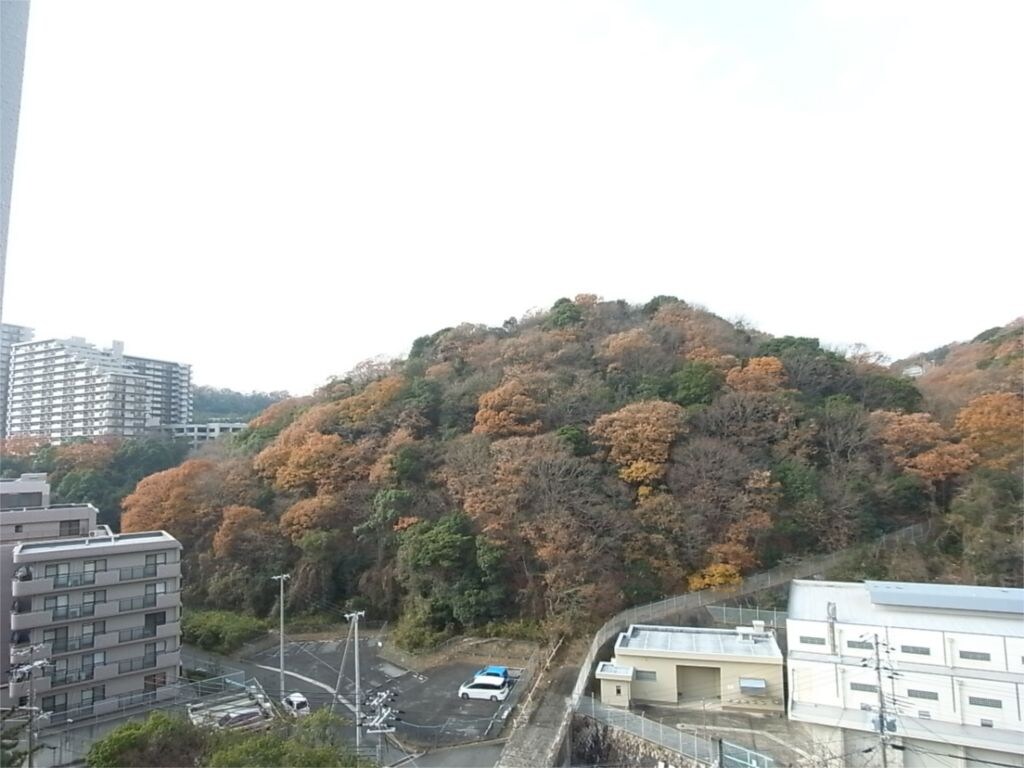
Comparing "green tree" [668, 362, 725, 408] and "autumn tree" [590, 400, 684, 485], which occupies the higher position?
"green tree" [668, 362, 725, 408]

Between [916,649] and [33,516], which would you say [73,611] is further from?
[916,649]

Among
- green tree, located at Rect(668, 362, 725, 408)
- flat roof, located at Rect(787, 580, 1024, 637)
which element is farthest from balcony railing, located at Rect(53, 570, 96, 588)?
green tree, located at Rect(668, 362, 725, 408)

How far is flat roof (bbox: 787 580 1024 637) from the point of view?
9164 mm

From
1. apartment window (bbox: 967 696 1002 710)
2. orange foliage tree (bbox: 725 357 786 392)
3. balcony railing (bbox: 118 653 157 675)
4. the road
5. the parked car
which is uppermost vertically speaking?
orange foliage tree (bbox: 725 357 786 392)

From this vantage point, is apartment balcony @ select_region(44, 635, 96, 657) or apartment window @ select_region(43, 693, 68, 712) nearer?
apartment window @ select_region(43, 693, 68, 712)

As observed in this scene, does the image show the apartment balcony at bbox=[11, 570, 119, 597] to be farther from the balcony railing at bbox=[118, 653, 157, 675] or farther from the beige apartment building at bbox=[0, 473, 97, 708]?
the balcony railing at bbox=[118, 653, 157, 675]

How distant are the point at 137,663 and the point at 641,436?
11126mm

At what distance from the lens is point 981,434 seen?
1291cm

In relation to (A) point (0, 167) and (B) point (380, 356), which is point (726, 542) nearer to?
(A) point (0, 167)

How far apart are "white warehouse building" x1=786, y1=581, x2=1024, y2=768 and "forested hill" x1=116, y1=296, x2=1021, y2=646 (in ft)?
8.01

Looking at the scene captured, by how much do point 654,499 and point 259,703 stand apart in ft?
27.8

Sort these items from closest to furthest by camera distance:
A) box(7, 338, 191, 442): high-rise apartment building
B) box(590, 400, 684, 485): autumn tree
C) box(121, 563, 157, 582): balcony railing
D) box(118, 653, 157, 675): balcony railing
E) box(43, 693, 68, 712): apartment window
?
box(43, 693, 68, 712): apartment window → box(118, 653, 157, 675): balcony railing → box(121, 563, 157, 582): balcony railing → box(590, 400, 684, 485): autumn tree → box(7, 338, 191, 442): high-rise apartment building

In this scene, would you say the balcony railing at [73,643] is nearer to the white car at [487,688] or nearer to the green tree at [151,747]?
the green tree at [151,747]

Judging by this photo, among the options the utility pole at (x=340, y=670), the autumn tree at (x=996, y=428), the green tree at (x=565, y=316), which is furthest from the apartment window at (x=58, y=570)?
the autumn tree at (x=996, y=428)
